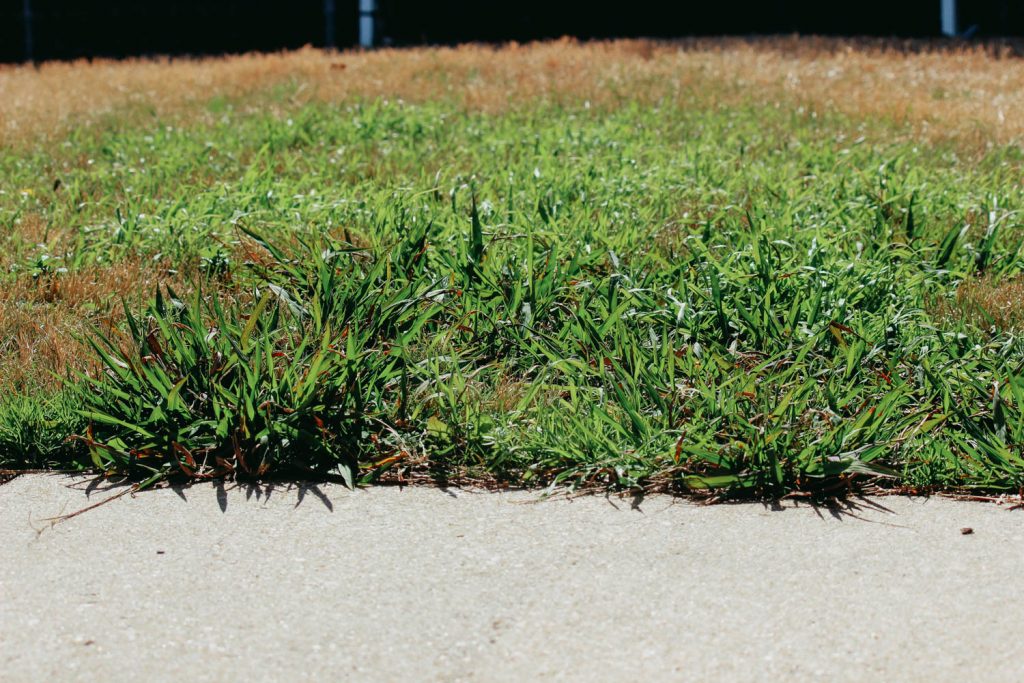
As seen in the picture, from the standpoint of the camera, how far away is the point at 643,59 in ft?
37.1

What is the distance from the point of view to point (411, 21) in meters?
15.7

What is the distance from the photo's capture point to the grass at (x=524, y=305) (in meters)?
3.38

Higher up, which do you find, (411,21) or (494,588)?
(411,21)

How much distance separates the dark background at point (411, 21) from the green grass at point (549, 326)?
9.54 metres

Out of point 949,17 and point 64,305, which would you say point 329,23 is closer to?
point 949,17

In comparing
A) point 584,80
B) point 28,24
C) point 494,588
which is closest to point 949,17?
point 584,80

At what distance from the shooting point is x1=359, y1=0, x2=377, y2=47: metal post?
49.7 ft

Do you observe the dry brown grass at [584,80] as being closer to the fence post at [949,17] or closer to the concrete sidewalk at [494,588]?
the fence post at [949,17]

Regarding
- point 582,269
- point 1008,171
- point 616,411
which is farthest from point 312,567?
point 1008,171

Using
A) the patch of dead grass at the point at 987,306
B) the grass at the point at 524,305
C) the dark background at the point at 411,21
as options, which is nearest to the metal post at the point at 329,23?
the dark background at the point at 411,21

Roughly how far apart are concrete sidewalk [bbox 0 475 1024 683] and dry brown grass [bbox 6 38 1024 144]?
5506 mm

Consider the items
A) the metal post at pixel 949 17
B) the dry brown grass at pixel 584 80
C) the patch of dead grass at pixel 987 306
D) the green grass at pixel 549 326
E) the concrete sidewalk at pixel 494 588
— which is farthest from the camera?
the metal post at pixel 949 17

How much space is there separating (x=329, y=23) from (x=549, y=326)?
41.0ft

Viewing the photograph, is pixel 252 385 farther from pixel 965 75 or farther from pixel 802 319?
pixel 965 75
